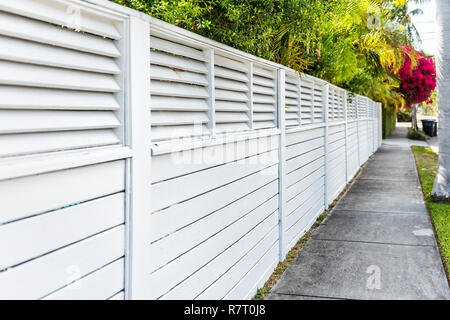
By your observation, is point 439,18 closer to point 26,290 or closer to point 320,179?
point 320,179

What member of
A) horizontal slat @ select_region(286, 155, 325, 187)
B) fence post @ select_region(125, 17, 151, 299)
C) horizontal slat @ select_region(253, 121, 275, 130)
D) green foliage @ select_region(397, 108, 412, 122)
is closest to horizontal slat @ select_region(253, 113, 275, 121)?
horizontal slat @ select_region(253, 121, 275, 130)

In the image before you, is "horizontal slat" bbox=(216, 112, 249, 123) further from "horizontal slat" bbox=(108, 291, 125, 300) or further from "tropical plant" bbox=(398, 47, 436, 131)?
"tropical plant" bbox=(398, 47, 436, 131)

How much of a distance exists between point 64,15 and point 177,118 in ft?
3.12

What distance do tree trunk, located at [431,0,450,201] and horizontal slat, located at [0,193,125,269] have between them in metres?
6.91

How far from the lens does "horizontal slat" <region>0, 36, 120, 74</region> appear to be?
1377 millimetres

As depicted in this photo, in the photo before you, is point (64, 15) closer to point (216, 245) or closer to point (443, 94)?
point (216, 245)

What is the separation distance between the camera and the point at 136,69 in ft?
6.33

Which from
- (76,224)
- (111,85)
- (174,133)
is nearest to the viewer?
(76,224)

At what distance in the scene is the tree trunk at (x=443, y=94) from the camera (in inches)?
284

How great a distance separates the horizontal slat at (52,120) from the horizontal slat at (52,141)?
0.02 metres

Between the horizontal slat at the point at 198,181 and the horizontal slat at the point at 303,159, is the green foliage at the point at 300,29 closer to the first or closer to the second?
the horizontal slat at the point at 198,181

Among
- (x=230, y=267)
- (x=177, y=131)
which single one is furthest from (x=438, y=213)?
(x=177, y=131)

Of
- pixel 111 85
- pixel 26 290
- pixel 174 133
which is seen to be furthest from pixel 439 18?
pixel 26 290

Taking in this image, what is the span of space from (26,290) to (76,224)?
288mm
